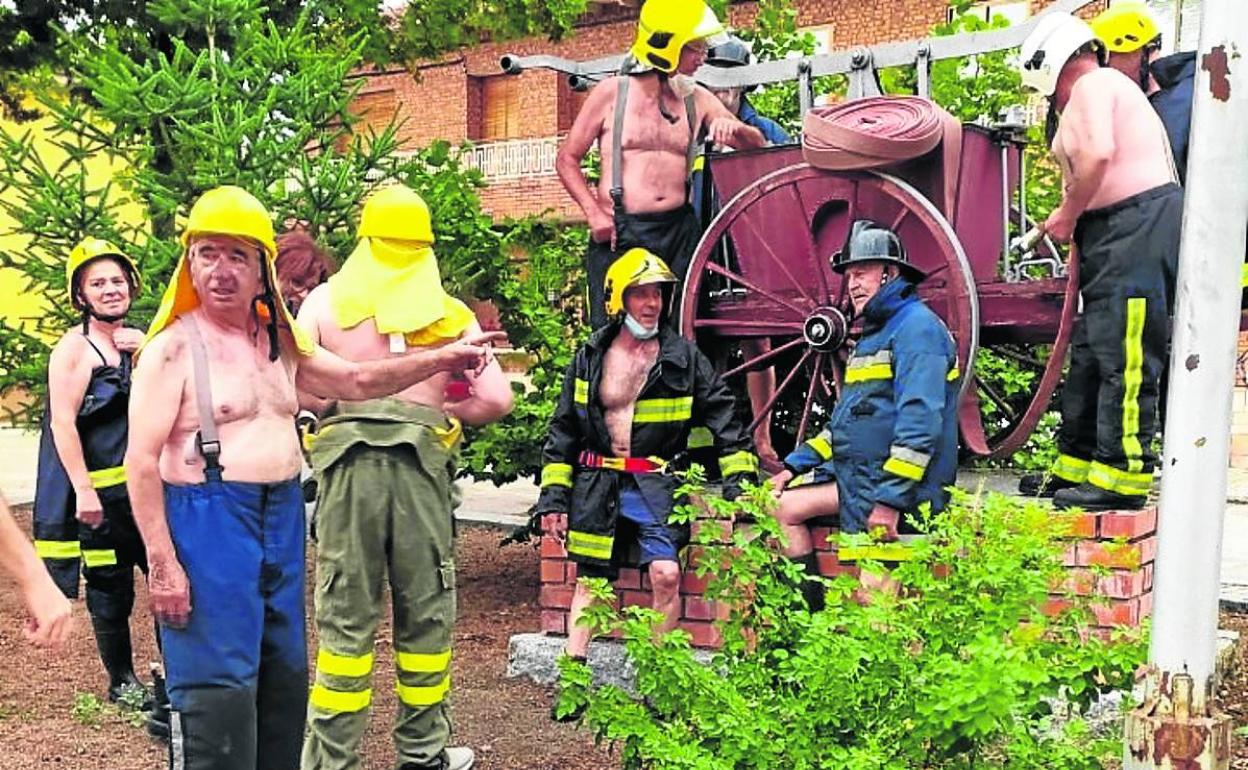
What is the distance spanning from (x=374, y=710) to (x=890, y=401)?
240 centimetres

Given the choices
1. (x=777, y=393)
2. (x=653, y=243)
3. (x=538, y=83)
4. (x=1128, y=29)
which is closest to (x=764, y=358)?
(x=777, y=393)

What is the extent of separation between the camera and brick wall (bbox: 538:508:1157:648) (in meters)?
4.73

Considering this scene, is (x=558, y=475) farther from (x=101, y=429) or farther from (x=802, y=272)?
(x=101, y=429)

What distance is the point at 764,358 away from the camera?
6098mm

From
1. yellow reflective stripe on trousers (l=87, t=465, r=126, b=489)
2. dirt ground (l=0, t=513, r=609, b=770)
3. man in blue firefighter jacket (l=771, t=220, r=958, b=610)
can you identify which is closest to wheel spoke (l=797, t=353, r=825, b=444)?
man in blue firefighter jacket (l=771, t=220, r=958, b=610)

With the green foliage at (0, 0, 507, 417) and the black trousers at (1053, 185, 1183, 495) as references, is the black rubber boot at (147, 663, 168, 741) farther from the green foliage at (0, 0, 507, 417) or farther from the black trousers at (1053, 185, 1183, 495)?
the black trousers at (1053, 185, 1183, 495)

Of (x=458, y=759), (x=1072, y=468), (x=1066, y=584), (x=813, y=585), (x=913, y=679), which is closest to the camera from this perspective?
(x=913, y=679)

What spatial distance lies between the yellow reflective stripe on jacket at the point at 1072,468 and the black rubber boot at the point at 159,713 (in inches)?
135

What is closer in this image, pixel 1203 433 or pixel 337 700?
pixel 1203 433

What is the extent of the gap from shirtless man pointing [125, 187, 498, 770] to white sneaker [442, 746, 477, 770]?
1.03m

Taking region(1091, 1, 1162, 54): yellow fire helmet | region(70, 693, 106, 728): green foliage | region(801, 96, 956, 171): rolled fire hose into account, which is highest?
region(1091, 1, 1162, 54): yellow fire helmet

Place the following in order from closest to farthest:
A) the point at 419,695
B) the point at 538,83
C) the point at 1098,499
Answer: the point at 419,695 → the point at 1098,499 → the point at 538,83

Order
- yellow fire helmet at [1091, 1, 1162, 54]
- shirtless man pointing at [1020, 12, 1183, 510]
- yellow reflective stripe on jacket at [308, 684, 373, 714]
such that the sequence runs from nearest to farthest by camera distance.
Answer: yellow reflective stripe on jacket at [308, 684, 373, 714], shirtless man pointing at [1020, 12, 1183, 510], yellow fire helmet at [1091, 1, 1162, 54]

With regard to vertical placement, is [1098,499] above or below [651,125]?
below
